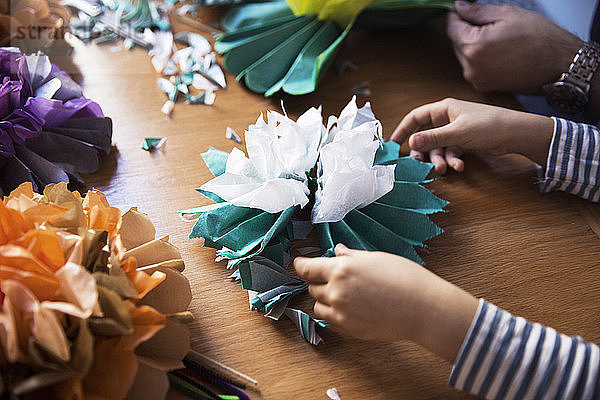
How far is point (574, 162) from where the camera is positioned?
→ 74 cm

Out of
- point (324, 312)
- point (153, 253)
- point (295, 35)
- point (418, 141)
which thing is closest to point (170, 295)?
point (153, 253)

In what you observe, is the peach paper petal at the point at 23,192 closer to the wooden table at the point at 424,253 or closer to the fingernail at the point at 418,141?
the wooden table at the point at 424,253

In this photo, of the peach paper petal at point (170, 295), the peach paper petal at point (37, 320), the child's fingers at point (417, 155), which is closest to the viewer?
the peach paper petal at point (37, 320)

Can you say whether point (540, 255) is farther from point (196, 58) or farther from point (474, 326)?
point (196, 58)

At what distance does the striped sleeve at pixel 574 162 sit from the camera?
2.40 ft

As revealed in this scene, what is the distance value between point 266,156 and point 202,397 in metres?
0.26

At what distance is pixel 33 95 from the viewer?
71 centimetres

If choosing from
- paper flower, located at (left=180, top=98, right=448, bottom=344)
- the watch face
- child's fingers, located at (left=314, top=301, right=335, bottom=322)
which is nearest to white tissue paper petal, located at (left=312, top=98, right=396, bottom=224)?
paper flower, located at (left=180, top=98, right=448, bottom=344)

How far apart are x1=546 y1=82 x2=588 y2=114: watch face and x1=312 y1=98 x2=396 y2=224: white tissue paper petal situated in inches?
13.9

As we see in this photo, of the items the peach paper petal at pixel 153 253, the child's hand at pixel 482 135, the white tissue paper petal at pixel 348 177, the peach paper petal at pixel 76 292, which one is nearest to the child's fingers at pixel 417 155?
the child's hand at pixel 482 135

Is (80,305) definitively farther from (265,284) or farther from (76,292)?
(265,284)

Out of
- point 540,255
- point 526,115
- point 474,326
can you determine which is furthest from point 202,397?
point 526,115

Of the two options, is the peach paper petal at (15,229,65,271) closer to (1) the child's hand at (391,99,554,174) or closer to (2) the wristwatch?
(1) the child's hand at (391,99,554,174)

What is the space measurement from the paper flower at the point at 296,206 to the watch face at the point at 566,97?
31cm
